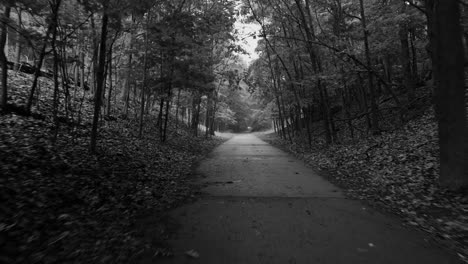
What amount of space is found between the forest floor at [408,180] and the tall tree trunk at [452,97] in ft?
1.58

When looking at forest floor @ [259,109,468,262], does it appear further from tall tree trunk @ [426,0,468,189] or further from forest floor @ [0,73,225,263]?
forest floor @ [0,73,225,263]

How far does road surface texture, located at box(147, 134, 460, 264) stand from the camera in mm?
2951

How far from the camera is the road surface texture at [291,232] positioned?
2.95 metres

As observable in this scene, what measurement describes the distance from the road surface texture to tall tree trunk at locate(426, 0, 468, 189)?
→ 1.94m

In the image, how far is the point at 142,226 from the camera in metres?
3.84

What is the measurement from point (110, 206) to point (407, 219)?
17.8 ft

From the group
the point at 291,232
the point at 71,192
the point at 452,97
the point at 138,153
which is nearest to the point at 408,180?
the point at 452,97

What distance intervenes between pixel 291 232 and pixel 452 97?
4387mm

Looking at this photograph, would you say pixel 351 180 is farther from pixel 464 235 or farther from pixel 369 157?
pixel 464 235

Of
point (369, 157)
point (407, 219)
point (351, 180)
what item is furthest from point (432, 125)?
point (407, 219)

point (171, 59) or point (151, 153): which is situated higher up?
point (171, 59)

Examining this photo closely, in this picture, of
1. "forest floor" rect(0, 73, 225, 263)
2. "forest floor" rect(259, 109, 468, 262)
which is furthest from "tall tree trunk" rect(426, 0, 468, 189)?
"forest floor" rect(0, 73, 225, 263)

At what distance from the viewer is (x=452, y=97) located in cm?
476

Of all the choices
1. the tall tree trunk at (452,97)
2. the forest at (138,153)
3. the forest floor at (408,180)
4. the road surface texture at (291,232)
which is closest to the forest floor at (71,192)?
the forest at (138,153)
